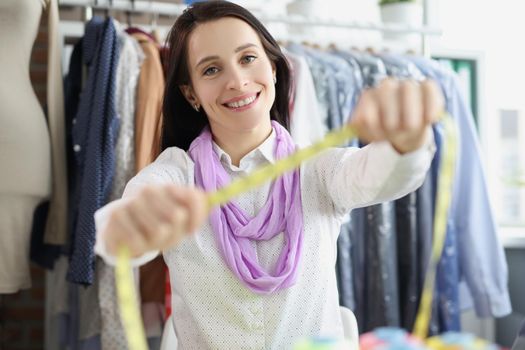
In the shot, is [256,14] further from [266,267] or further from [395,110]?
[395,110]

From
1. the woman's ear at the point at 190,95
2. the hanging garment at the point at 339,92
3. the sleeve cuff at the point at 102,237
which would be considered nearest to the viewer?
the sleeve cuff at the point at 102,237

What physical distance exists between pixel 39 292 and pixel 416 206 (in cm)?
144

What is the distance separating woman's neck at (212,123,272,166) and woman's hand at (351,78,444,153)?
0.65 m

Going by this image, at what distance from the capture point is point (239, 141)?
1.32 m

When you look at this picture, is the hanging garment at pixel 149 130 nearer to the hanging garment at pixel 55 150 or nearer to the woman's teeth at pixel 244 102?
the hanging garment at pixel 55 150

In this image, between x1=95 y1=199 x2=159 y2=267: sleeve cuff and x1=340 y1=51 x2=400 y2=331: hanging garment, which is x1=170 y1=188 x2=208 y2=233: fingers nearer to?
x1=95 y1=199 x2=159 y2=267: sleeve cuff

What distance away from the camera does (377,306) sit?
2.17 m

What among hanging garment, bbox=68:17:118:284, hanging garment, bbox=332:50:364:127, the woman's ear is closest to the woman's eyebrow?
the woman's ear

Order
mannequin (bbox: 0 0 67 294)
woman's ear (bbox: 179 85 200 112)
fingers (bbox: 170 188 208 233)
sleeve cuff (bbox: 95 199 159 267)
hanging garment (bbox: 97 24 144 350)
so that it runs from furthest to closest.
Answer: hanging garment (bbox: 97 24 144 350), mannequin (bbox: 0 0 67 294), woman's ear (bbox: 179 85 200 112), sleeve cuff (bbox: 95 199 159 267), fingers (bbox: 170 188 208 233)

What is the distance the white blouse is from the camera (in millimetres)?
1212

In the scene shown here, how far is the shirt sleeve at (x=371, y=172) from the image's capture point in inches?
35.6

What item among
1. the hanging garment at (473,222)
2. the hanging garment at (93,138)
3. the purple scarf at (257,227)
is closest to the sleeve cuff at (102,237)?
the purple scarf at (257,227)

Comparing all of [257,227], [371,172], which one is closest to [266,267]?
[257,227]

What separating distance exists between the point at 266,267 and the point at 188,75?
45 centimetres
